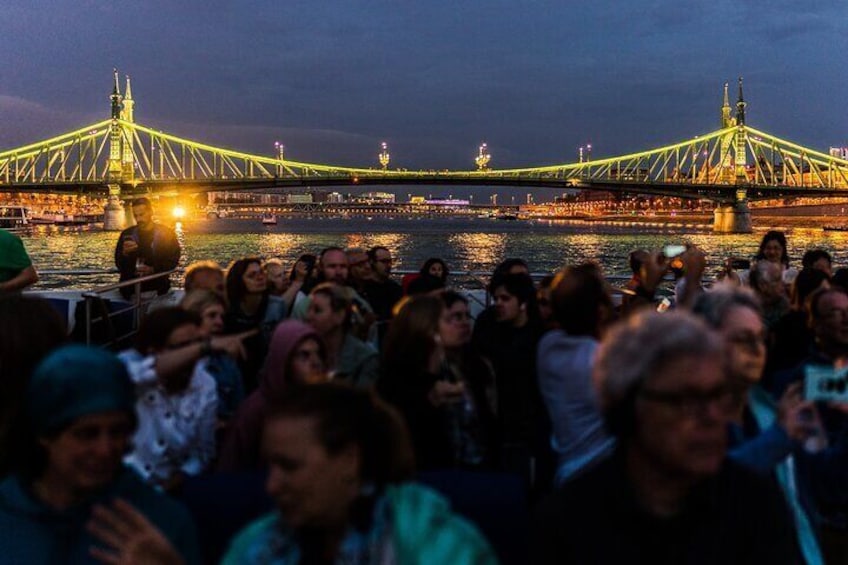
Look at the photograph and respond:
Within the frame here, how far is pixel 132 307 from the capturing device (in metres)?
5.90

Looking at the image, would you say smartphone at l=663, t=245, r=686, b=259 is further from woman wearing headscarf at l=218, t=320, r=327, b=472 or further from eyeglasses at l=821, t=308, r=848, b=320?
woman wearing headscarf at l=218, t=320, r=327, b=472

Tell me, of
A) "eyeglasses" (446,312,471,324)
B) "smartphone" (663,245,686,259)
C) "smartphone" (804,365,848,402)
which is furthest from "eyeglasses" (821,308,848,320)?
"smartphone" (663,245,686,259)

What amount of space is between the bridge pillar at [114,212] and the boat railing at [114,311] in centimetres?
6627

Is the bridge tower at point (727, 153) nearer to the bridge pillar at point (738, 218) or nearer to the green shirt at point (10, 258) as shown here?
the bridge pillar at point (738, 218)

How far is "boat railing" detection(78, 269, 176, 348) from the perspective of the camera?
541cm

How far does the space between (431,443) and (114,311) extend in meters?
4.28

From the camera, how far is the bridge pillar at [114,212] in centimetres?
6869

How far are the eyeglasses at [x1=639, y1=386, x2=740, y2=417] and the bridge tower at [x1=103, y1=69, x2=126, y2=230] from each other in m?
72.3

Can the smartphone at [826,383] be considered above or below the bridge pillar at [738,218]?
below

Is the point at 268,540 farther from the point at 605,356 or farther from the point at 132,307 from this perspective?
the point at 132,307

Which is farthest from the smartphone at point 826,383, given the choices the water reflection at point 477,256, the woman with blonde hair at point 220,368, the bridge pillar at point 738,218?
the bridge pillar at point 738,218

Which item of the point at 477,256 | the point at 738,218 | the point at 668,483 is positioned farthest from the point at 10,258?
the point at 738,218

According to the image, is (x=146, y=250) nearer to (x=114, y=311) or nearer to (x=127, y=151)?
(x=114, y=311)

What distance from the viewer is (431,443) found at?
260cm
